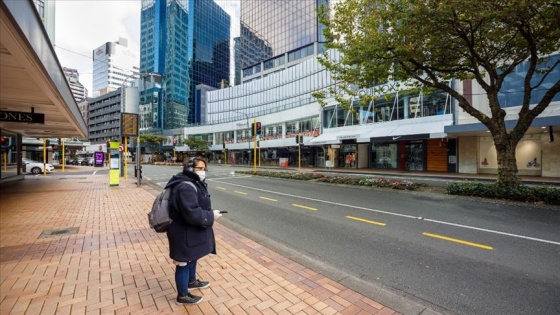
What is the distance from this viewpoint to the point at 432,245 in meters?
5.31

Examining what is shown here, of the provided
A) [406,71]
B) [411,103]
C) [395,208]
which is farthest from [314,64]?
[395,208]

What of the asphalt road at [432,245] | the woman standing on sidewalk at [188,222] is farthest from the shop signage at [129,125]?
the woman standing on sidewalk at [188,222]

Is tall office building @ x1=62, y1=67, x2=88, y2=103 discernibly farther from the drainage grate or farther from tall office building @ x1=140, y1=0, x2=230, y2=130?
tall office building @ x1=140, y1=0, x2=230, y2=130

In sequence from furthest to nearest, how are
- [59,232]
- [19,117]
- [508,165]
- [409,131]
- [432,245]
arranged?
[409,131] → [508,165] → [19,117] → [59,232] → [432,245]

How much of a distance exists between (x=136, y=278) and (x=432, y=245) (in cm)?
504

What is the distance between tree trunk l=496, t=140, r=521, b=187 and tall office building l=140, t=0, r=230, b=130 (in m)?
100

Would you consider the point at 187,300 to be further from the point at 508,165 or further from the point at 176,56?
the point at 176,56

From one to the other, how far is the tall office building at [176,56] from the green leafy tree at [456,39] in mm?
96653

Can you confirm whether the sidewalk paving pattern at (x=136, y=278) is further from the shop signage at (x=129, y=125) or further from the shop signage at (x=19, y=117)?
the shop signage at (x=129, y=125)

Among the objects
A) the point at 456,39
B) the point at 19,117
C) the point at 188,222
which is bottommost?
the point at 188,222

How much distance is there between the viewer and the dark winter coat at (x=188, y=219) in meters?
2.79

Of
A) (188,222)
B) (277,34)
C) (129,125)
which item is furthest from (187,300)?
(277,34)

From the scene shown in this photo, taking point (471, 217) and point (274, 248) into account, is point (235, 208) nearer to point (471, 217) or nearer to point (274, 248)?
point (274, 248)

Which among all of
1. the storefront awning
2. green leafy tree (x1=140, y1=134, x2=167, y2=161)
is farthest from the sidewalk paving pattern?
green leafy tree (x1=140, y1=134, x2=167, y2=161)
